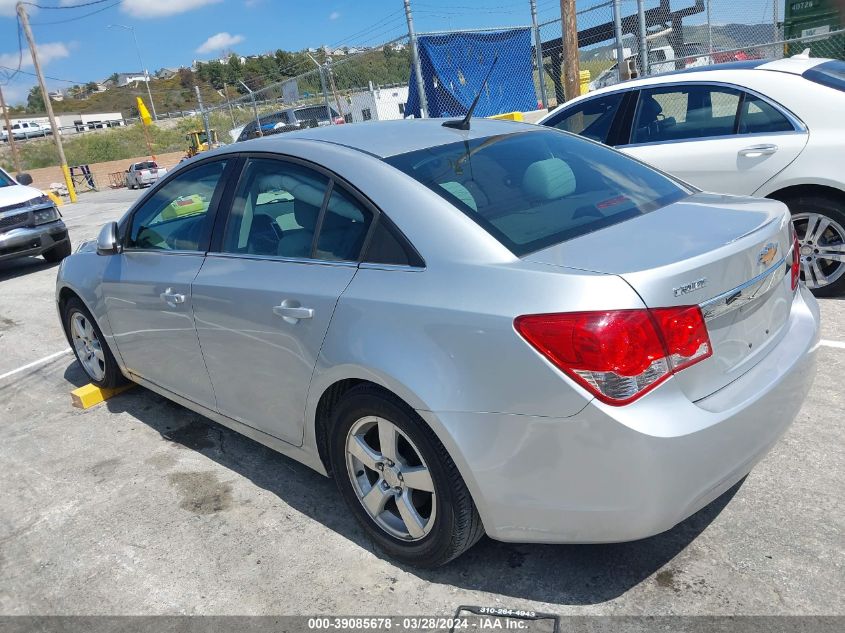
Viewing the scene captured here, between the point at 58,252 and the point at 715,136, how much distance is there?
965 cm

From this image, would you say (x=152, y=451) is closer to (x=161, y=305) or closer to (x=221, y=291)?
(x=161, y=305)

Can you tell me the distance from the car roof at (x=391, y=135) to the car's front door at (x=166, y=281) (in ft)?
1.28

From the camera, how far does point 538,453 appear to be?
2.22 metres

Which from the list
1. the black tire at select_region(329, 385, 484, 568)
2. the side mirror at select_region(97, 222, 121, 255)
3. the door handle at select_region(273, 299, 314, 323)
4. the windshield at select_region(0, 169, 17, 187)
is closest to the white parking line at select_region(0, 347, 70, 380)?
the side mirror at select_region(97, 222, 121, 255)

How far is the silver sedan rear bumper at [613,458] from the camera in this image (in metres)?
2.12

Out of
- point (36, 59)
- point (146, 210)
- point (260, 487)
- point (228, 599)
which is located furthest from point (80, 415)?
point (36, 59)

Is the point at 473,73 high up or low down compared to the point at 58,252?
up

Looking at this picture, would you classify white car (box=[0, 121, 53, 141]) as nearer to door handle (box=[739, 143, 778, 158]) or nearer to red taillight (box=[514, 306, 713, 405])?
door handle (box=[739, 143, 778, 158])

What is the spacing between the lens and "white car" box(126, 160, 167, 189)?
33.3 meters

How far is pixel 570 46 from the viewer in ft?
37.0

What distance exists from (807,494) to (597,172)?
1.56m

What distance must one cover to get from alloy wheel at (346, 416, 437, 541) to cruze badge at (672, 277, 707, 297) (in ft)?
3.30

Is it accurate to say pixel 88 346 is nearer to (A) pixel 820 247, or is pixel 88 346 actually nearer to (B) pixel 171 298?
(B) pixel 171 298

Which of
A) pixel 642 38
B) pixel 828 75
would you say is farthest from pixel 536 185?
pixel 642 38
